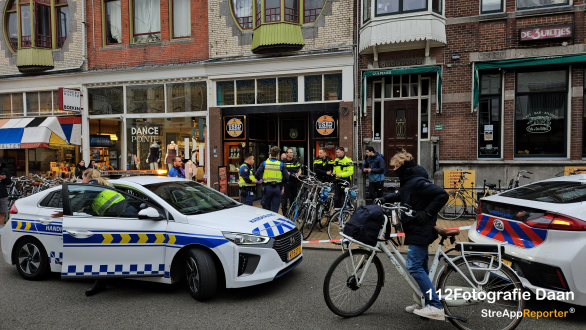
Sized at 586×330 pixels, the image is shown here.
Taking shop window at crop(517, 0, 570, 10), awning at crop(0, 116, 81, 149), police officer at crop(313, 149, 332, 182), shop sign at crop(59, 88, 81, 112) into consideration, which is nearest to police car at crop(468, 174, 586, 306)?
police officer at crop(313, 149, 332, 182)

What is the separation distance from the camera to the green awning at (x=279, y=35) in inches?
472

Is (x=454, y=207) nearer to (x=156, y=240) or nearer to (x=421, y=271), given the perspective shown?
(x=421, y=271)

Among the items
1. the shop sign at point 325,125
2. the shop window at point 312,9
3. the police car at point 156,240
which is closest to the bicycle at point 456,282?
the police car at point 156,240

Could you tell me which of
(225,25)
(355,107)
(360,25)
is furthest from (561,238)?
(225,25)

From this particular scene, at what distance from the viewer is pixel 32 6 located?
1482 centimetres

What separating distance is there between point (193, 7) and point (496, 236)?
43.0 ft

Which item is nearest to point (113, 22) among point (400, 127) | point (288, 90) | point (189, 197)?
point (288, 90)

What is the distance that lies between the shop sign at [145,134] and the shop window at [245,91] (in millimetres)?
3778

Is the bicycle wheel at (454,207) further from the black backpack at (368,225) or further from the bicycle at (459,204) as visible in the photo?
the black backpack at (368,225)

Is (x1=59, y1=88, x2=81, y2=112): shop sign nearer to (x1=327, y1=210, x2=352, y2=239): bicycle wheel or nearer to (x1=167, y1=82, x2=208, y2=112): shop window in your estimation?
(x1=167, y1=82, x2=208, y2=112): shop window

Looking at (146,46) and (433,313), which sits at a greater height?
(146,46)

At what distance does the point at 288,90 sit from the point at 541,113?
800cm

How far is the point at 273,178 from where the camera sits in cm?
812

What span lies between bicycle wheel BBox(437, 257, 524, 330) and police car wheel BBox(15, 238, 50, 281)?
18.0ft
